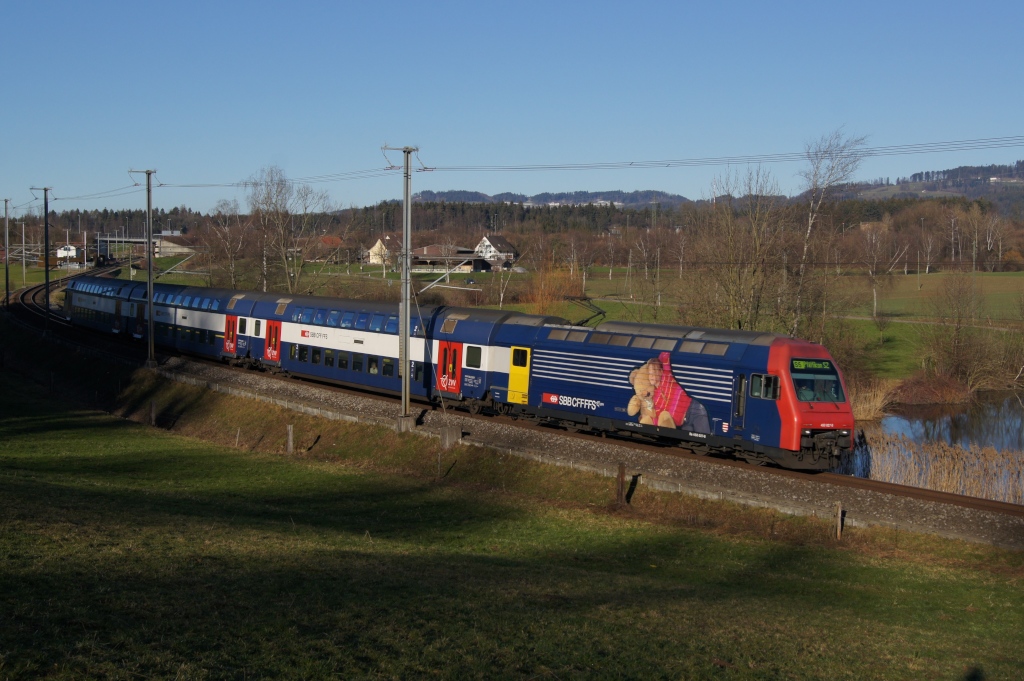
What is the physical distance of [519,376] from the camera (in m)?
31.2

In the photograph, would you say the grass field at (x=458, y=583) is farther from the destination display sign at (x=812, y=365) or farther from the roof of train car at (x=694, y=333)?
the roof of train car at (x=694, y=333)

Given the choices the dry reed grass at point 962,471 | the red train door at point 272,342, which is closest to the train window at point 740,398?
the dry reed grass at point 962,471

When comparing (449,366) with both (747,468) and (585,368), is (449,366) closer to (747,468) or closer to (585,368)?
(585,368)

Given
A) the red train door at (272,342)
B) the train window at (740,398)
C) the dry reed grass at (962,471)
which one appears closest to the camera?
the train window at (740,398)

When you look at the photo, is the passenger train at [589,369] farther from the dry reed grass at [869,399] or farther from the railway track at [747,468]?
the dry reed grass at [869,399]

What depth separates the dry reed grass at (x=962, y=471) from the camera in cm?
2473

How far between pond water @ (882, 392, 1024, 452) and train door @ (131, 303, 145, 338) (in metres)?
45.6

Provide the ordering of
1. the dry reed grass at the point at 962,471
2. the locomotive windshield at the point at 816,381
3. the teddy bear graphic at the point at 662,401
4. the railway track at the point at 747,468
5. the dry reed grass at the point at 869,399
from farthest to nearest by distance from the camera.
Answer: the dry reed grass at the point at 869,399 < the teddy bear graphic at the point at 662,401 < the dry reed grass at the point at 962,471 < the locomotive windshield at the point at 816,381 < the railway track at the point at 747,468

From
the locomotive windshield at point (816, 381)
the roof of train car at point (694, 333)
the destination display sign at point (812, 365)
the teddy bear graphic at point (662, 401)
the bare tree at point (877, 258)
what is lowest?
the teddy bear graphic at point (662, 401)

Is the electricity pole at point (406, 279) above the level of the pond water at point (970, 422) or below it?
above

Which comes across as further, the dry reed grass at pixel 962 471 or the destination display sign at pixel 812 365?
the dry reed grass at pixel 962 471

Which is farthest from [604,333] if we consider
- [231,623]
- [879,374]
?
[879,374]

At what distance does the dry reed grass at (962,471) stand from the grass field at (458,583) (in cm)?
655

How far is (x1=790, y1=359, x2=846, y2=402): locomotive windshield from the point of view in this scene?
78.0 ft
